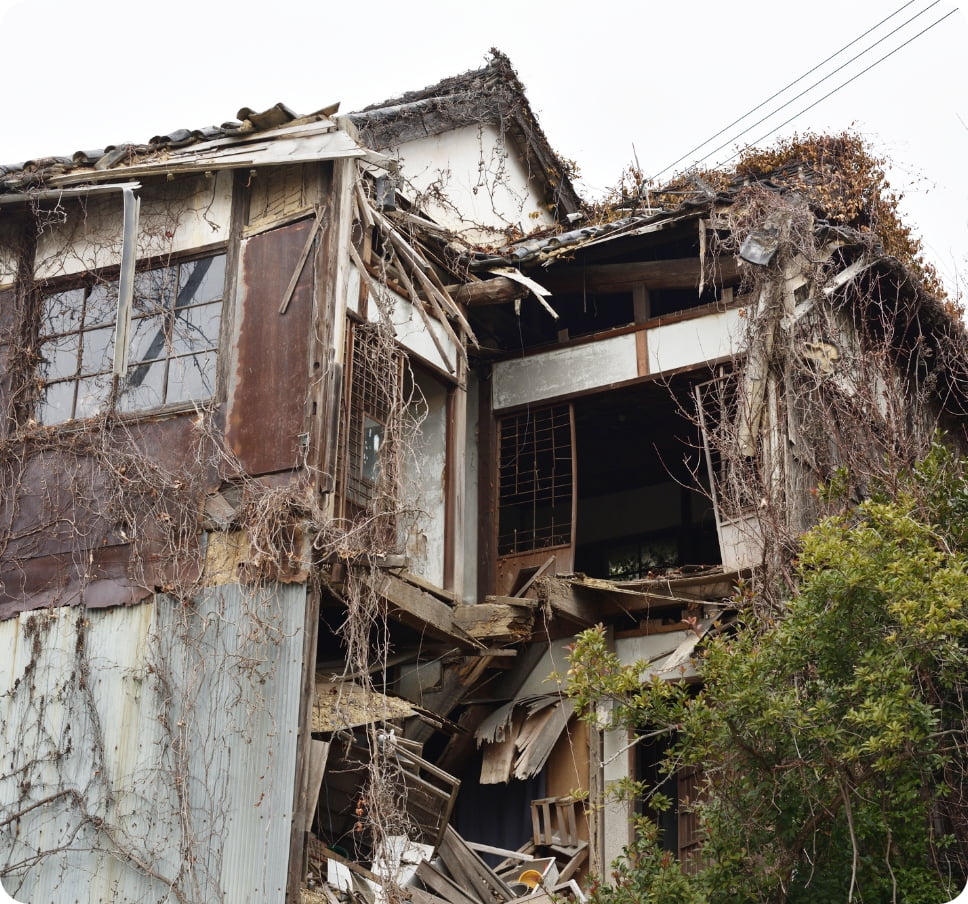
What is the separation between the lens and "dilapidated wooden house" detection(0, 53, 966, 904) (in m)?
10.6

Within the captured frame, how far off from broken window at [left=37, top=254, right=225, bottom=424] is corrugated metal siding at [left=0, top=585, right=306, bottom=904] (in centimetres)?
202

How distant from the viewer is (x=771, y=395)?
41.1 feet

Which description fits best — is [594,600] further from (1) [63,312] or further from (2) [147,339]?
(1) [63,312]

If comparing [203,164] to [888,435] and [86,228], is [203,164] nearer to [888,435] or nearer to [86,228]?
[86,228]

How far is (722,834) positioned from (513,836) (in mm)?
4459

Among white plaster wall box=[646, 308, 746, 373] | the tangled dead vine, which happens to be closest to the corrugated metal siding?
the tangled dead vine

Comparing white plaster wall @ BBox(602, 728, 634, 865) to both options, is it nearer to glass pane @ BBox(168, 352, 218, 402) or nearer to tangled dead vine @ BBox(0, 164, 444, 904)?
tangled dead vine @ BBox(0, 164, 444, 904)

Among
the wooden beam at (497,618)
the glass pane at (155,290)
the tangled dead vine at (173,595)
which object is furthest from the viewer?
the wooden beam at (497,618)

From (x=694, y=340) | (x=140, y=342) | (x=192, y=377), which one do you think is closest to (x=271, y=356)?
(x=192, y=377)

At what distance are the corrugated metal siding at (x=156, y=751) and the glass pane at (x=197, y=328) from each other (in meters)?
2.39

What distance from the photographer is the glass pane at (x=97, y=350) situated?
40.2 feet

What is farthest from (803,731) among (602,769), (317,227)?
(317,227)

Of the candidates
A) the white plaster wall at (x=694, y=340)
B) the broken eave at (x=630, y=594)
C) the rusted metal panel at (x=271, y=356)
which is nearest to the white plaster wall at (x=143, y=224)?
the rusted metal panel at (x=271, y=356)

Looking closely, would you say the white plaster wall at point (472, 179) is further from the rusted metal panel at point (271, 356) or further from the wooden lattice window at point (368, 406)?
the wooden lattice window at point (368, 406)
